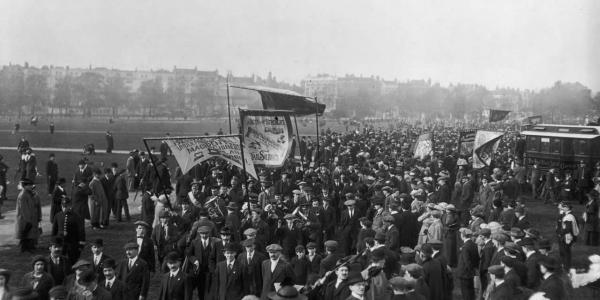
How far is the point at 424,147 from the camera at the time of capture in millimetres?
24766

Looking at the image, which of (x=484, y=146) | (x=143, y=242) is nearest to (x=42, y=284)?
(x=143, y=242)

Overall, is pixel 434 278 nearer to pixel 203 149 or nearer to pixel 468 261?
pixel 468 261

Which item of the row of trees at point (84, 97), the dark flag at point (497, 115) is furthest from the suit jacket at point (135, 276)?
the row of trees at point (84, 97)

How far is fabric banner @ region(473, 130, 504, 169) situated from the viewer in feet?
66.5

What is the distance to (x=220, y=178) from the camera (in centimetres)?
1723

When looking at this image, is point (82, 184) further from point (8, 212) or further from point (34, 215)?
point (8, 212)

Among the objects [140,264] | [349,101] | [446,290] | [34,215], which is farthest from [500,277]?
[349,101]

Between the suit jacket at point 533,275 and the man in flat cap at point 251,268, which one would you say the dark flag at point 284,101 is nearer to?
the man in flat cap at point 251,268

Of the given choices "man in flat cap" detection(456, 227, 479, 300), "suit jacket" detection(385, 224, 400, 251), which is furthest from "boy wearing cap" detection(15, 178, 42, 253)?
"man in flat cap" detection(456, 227, 479, 300)

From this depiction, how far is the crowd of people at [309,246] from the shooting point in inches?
288

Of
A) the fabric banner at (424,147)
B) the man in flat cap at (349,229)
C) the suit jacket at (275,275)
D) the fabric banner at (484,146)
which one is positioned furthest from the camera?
the fabric banner at (424,147)

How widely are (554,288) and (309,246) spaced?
3.58 m

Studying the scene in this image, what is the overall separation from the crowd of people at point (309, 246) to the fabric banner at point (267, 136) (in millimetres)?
1061

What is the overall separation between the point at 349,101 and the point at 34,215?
117 m
